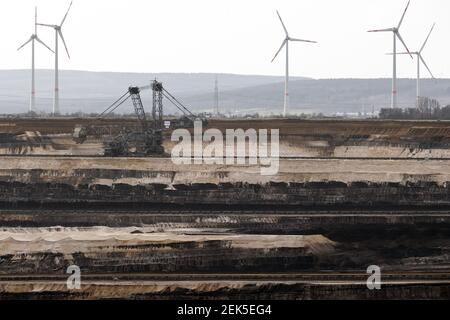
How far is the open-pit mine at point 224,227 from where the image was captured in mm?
27555

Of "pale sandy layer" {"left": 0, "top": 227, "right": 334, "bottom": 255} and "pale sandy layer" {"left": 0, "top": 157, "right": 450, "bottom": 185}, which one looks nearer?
"pale sandy layer" {"left": 0, "top": 227, "right": 334, "bottom": 255}

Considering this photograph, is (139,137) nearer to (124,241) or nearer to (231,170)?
(231,170)

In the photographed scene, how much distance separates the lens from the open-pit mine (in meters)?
27.6

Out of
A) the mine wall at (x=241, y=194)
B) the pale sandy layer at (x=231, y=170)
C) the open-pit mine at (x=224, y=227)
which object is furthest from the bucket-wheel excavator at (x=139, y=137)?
the mine wall at (x=241, y=194)

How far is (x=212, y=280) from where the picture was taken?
28.5 metres

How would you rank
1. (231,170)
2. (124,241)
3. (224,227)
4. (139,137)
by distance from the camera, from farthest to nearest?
(139,137)
(231,170)
(224,227)
(124,241)

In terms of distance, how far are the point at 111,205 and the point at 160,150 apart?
42.3 ft

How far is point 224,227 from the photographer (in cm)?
3784

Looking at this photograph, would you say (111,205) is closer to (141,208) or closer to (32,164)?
(141,208)

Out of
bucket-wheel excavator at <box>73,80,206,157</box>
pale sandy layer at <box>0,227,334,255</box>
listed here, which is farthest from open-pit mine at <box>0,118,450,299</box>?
bucket-wheel excavator at <box>73,80,206,157</box>

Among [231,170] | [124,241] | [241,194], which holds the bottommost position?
[124,241]

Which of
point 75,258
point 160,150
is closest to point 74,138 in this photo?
point 160,150

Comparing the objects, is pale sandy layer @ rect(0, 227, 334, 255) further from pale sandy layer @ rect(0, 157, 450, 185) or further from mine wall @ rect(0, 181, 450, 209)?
pale sandy layer @ rect(0, 157, 450, 185)

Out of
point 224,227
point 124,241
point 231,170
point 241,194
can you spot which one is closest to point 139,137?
point 231,170
